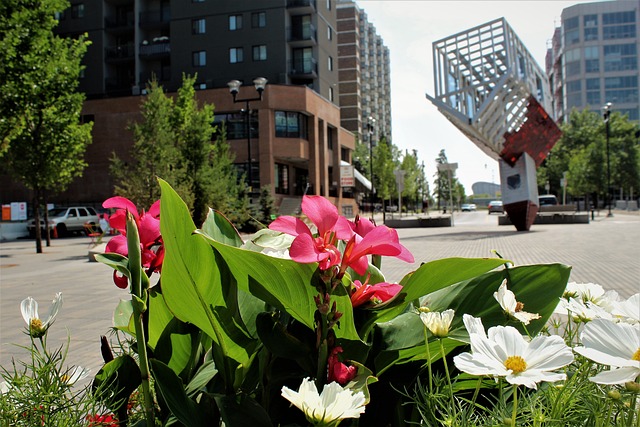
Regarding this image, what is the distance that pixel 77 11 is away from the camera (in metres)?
46.0

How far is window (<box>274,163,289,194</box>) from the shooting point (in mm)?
43581

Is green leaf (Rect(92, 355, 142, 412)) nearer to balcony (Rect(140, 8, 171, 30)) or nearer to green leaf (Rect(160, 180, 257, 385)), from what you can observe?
green leaf (Rect(160, 180, 257, 385))

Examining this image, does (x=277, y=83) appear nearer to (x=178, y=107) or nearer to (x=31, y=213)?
(x=178, y=107)

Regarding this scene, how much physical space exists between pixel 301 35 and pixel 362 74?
65.2 m

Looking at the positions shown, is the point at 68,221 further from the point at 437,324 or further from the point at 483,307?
the point at 437,324

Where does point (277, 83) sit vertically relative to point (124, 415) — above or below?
above

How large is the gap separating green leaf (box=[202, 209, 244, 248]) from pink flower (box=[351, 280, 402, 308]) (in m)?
0.36

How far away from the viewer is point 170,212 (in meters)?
1.06

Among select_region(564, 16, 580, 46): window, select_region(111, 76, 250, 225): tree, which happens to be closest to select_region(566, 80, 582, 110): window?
select_region(564, 16, 580, 46): window

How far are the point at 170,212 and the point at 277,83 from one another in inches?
1715

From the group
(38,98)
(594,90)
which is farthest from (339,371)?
(594,90)

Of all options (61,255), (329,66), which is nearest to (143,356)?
(61,255)

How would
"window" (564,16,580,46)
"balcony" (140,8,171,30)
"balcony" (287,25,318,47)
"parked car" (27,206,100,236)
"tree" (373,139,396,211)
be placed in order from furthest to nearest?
"window" (564,16,580,46), "tree" (373,139,396,211), "balcony" (140,8,171,30), "balcony" (287,25,318,47), "parked car" (27,206,100,236)

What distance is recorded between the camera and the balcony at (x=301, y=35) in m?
45.1
